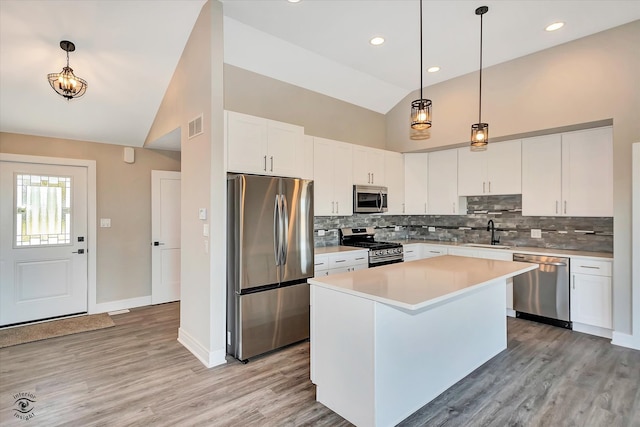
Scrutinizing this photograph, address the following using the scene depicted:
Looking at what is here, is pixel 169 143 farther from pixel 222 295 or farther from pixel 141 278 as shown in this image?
pixel 222 295

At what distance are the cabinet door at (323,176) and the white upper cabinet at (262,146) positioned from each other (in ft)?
1.78

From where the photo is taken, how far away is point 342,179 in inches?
185

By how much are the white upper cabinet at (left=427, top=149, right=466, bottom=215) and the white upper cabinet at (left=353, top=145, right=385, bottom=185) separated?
0.88 meters

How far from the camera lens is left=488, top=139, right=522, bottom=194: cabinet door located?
4492 mm

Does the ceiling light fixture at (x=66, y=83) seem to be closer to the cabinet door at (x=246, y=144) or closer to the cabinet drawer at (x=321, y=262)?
the cabinet door at (x=246, y=144)

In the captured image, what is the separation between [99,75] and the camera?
11.9 feet

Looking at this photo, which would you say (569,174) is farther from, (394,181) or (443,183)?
(394,181)

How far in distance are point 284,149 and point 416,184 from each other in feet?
8.96

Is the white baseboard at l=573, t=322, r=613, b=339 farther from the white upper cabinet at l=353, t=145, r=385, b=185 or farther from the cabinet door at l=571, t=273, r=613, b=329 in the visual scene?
the white upper cabinet at l=353, t=145, r=385, b=185

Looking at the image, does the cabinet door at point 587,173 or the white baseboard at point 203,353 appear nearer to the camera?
the white baseboard at point 203,353

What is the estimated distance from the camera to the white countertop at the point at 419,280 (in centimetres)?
197

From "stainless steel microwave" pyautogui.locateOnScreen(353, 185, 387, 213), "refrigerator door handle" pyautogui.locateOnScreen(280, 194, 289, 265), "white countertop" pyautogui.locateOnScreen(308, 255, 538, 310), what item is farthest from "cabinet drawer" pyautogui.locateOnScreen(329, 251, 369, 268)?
"white countertop" pyautogui.locateOnScreen(308, 255, 538, 310)

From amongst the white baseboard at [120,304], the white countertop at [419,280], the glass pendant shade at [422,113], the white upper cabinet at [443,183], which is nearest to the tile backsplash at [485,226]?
the white upper cabinet at [443,183]

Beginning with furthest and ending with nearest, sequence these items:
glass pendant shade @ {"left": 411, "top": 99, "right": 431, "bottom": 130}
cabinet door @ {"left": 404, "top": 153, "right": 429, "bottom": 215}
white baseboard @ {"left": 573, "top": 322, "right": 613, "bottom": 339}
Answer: cabinet door @ {"left": 404, "top": 153, "right": 429, "bottom": 215}
white baseboard @ {"left": 573, "top": 322, "right": 613, "bottom": 339}
glass pendant shade @ {"left": 411, "top": 99, "right": 431, "bottom": 130}
